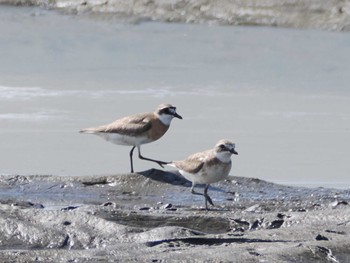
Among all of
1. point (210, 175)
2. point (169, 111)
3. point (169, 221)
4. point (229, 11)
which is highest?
point (229, 11)

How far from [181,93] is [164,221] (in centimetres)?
559

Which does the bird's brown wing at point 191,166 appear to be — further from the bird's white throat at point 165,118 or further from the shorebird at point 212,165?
the bird's white throat at point 165,118

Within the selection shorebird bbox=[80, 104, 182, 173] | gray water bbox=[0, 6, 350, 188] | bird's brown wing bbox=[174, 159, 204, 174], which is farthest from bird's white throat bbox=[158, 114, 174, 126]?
bird's brown wing bbox=[174, 159, 204, 174]

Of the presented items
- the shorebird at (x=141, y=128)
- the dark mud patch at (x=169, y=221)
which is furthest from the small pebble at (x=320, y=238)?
the shorebird at (x=141, y=128)

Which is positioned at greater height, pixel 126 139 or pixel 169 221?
pixel 126 139

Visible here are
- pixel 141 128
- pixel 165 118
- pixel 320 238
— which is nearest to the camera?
pixel 320 238

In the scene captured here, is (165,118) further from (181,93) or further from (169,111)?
(181,93)

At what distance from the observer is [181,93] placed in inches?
512

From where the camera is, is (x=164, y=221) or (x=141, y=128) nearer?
(x=164, y=221)

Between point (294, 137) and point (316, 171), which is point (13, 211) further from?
point (294, 137)

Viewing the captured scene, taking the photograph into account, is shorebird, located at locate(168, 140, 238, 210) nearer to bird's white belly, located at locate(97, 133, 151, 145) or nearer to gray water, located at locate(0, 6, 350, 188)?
bird's white belly, located at locate(97, 133, 151, 145)

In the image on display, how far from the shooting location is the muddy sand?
634 centimetres

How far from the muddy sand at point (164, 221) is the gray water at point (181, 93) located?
627 mm

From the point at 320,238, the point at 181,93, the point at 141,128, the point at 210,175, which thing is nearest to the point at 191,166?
the point at 210,175
